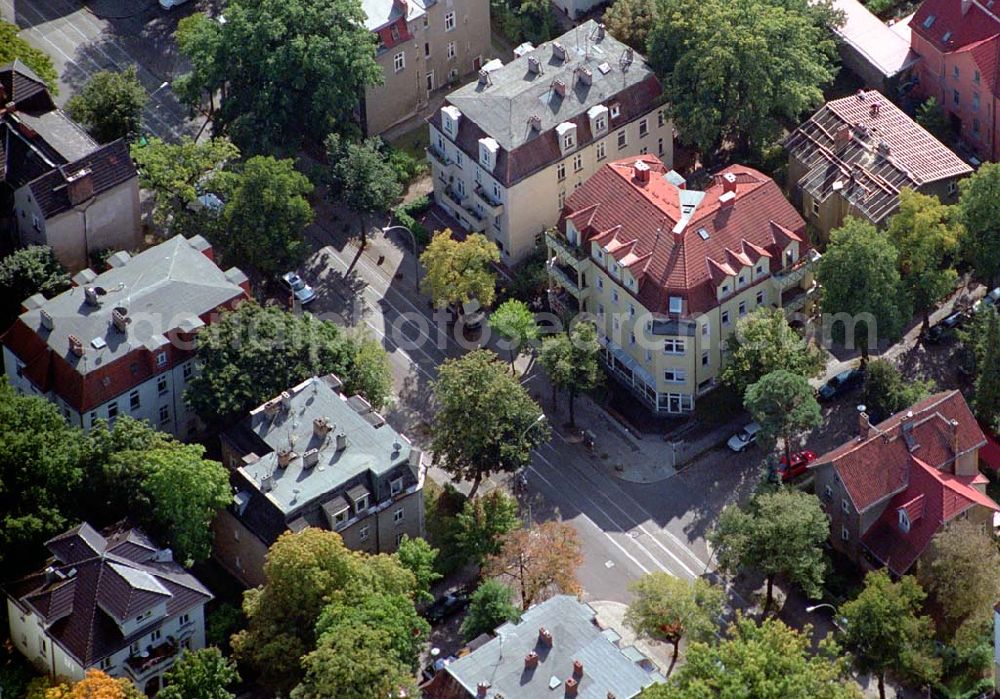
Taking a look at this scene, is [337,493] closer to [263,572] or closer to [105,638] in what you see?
[263,572]

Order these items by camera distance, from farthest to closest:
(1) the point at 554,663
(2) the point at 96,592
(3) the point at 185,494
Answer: (3) the point at 185,494
(2) the point at 96,592
(1) the point at 554,663

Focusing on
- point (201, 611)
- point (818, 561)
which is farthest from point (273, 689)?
point (818, 561)

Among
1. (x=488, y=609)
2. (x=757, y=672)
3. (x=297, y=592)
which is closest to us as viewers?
(x=757, y=672)

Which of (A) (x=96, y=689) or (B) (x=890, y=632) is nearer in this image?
(A) (x=96, y=689)

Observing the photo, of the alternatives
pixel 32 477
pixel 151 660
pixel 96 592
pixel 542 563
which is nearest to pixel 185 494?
pixel 96 592

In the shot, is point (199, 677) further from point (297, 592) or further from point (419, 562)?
point (419, 562)

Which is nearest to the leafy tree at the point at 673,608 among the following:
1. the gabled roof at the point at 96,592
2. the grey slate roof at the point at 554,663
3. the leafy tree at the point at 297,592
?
the grey slate roof at the point at 554,663
